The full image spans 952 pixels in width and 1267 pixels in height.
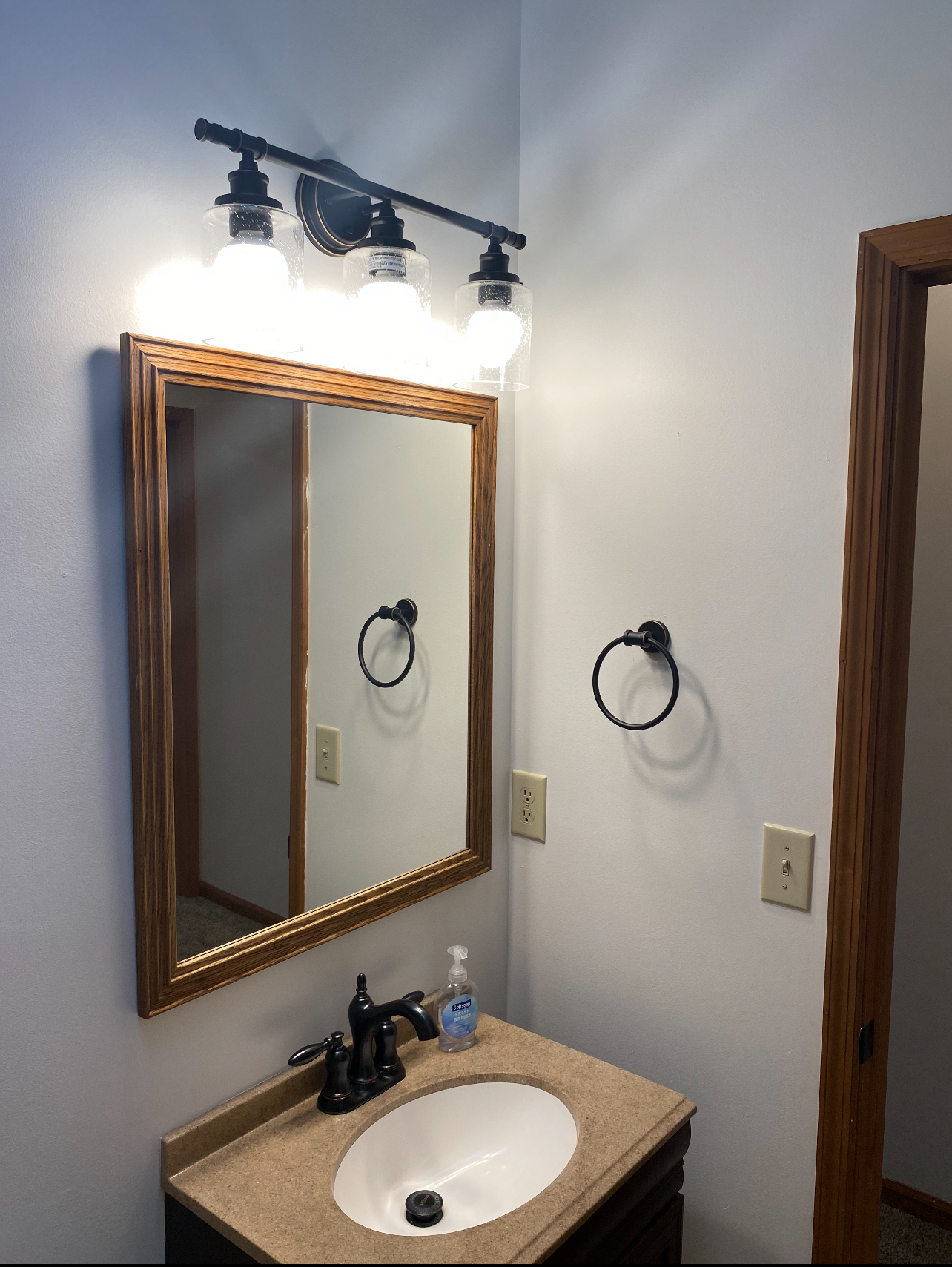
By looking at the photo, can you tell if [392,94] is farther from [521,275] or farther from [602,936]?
[602,936]

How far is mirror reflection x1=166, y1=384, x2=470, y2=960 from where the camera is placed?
45.1 inches

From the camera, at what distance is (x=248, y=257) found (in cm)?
105

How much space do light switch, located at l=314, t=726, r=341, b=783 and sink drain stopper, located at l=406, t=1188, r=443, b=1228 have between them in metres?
0.58

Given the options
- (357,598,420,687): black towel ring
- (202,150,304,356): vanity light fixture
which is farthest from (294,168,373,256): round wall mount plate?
(357,598,420,687): black towel ring

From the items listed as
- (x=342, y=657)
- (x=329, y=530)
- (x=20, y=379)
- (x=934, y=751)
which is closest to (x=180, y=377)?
(x=20, y=379)

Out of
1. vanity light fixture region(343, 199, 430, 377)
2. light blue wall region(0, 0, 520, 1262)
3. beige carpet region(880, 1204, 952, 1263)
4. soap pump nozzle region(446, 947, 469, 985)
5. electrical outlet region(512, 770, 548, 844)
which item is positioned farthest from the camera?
beige carpet region(880, 1204, 952, 1263)

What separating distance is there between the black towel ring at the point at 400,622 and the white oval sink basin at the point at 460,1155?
2.07ft

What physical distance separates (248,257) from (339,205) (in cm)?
28

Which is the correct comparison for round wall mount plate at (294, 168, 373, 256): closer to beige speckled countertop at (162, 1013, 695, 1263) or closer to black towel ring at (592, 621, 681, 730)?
black towel ring at (592, 621, 681, 730)

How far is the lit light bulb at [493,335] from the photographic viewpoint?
4.38 feet

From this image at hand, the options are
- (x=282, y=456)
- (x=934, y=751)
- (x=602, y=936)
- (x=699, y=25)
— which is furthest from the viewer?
(x=934, y=751)

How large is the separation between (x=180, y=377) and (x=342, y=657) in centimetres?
48

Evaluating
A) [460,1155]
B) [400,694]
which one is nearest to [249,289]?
[400,694]

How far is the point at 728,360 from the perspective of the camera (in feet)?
4.45
